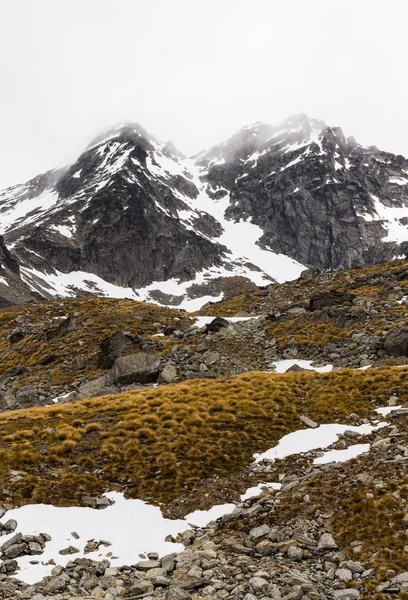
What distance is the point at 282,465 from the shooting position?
1697cm

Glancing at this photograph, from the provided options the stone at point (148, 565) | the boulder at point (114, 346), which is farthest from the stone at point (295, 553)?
the boulder at point (114, 346)

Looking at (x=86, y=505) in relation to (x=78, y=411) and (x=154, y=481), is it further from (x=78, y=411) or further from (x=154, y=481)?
(x=78, y=411)

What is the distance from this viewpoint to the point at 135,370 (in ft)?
115

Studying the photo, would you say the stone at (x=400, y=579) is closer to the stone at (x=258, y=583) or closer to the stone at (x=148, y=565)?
the stone at (x=258, y=583)

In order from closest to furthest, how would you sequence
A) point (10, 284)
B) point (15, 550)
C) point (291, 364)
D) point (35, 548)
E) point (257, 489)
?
point (15, 550) < point (35, 548) < point (257, 489) < point (291, 364) < point (10, 284)

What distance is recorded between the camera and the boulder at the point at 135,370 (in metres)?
34.6

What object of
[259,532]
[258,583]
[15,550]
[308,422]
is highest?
[15,550]

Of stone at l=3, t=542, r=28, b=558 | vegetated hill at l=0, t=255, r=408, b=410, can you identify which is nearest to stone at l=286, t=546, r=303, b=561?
stone at l=3, t=542, r=28, b=558

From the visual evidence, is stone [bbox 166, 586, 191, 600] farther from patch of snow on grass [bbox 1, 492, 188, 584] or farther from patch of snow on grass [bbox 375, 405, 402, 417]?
patch of snow on grass [bbox 375, 405, 402, 417]

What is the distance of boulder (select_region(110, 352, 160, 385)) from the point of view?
114 feet

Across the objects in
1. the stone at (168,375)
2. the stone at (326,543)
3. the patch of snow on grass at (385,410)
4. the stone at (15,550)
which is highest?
the stone at (15,550)

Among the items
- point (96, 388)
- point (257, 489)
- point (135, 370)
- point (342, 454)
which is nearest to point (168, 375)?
point (135, 370)

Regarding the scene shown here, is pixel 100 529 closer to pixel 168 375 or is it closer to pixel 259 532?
pixel 259 532

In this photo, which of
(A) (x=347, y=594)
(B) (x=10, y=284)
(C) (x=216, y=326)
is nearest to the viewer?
(A) (x=347, y=594)
